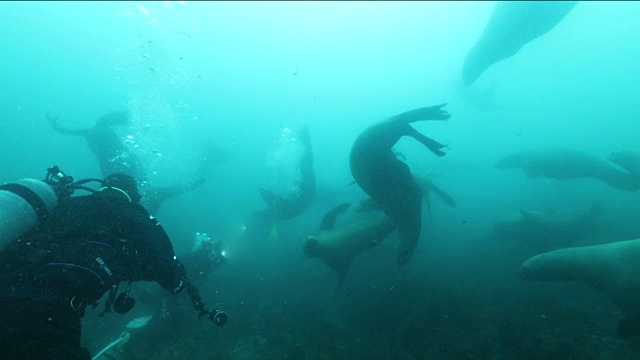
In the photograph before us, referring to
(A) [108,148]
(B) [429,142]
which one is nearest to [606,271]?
(B) [429,142]

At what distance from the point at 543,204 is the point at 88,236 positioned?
17.3 meters

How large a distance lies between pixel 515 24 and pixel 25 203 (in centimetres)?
1450

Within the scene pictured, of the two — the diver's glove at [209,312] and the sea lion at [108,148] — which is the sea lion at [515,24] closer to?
the diver's glove at [209,312]

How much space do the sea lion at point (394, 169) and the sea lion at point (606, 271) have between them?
9.10 feet

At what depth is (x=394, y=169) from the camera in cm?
866

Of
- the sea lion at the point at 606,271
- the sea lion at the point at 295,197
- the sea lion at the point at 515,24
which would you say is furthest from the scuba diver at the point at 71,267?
the sea lion at the point at 515,24

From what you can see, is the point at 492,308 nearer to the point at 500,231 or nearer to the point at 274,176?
the point at 500,231

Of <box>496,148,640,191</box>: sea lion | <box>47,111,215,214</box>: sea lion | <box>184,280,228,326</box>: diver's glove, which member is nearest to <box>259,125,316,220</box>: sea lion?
<box>47,111,215,214</box>: sea lion

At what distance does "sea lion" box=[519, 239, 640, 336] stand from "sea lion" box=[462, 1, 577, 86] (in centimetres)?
845

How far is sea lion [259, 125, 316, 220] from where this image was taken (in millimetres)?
14188

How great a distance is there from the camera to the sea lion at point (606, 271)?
6171mm

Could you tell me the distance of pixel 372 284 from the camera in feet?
32.7

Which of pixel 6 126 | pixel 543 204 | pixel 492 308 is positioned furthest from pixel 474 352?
pixel 6 126

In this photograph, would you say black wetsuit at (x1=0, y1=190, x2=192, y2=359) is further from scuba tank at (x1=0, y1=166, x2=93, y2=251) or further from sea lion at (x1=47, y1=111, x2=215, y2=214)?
sea lion at (x1=47, y1=111, x2=215, y2=214)
